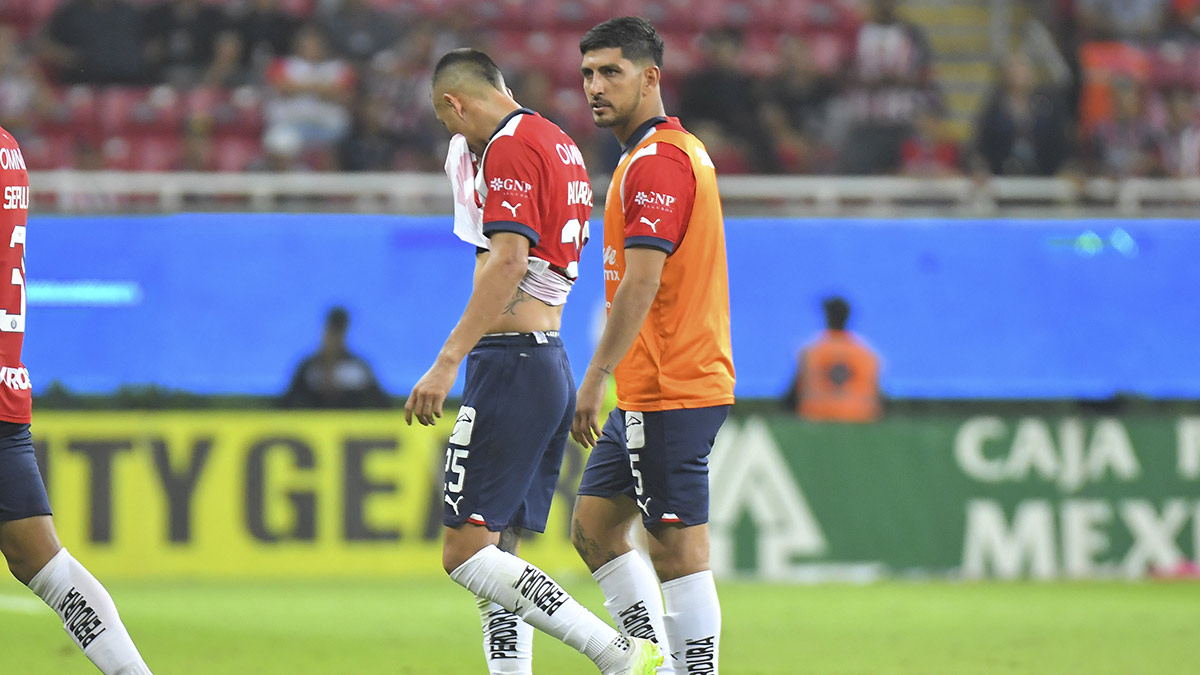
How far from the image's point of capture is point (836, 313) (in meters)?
13.5

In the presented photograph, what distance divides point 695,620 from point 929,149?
10752mm

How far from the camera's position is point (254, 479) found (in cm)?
1218

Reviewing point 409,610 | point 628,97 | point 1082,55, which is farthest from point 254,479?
point 1082,55

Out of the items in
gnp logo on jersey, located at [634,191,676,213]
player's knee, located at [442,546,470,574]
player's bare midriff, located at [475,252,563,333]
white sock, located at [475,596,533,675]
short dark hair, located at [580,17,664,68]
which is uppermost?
short dark hair, located at [580,17,664,68]

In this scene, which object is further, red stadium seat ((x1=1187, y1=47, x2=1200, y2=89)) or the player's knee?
red stadium seat ((x1=1187, y1=47, x2=1200, y2=89))

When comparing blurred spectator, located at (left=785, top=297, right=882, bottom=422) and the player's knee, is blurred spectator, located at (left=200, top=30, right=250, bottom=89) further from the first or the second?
the player's knee

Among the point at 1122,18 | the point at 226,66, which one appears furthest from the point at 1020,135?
the point at 226,66

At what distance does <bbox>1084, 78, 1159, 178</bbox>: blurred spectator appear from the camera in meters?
15.4

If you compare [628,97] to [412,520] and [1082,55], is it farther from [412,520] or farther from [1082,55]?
[1082,55]

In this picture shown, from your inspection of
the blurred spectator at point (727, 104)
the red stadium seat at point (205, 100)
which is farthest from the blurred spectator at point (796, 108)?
the red stadium seat at point (205, 100)

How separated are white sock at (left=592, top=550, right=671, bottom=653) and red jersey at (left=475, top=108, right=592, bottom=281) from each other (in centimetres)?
109

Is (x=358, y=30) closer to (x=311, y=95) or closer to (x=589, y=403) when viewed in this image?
(x=311, y=95)

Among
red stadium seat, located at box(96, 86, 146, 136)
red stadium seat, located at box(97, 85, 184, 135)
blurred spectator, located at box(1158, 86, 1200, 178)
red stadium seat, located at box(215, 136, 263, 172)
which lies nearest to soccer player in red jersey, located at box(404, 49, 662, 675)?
red stadium seat, located at box(215, 136, 263, 172)

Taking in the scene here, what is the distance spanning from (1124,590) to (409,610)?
508 centimetres
